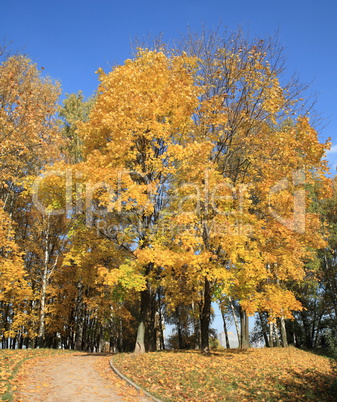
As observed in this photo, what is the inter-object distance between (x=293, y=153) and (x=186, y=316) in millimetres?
21932

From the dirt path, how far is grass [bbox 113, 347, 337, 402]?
1.91ft

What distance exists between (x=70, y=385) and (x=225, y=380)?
4.27 metres

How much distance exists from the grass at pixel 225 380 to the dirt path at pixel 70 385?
58 cm

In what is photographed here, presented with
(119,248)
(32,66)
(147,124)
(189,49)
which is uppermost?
(32,66)

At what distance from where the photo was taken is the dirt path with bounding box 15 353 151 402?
7125 millimetres

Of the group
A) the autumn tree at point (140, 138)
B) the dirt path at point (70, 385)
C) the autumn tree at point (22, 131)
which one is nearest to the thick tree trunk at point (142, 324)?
the autumn tree at point (140, 138)

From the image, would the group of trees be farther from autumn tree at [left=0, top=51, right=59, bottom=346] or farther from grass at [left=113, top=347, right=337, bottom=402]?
grass at [left=113, top=347, right=337, bottom=402]

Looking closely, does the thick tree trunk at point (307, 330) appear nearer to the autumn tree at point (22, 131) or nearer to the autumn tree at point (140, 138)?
the autumn tree at point (140, 138)

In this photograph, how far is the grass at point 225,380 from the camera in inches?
296

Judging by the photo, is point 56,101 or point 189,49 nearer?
point 189,49

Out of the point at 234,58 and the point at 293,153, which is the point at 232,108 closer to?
the point at 234,58

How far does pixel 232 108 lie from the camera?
50.7 ft

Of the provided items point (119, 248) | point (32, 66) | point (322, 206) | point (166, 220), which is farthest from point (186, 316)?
point (32, 66)

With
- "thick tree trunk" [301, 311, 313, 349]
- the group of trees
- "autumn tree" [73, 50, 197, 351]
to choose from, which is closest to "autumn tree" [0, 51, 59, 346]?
the group of trees
